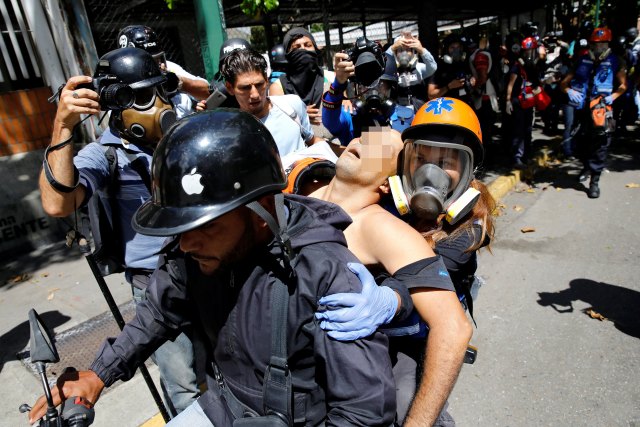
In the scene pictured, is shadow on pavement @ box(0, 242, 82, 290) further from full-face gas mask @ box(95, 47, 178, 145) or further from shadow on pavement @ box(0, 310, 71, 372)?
full-face gas mask @ box(95, 47, 178, 145)

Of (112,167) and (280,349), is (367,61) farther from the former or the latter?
(280,349)

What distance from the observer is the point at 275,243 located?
4.78ft

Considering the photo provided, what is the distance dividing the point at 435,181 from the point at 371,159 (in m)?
0.30

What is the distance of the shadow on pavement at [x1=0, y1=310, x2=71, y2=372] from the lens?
3881mm

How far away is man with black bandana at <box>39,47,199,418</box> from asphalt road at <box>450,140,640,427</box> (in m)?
2.19

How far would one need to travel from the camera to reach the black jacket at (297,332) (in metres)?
1.32

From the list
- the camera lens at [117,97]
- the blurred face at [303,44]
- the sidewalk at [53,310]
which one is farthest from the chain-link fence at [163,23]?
the camera lens at [117,97]

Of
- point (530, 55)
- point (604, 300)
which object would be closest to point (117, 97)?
point (604, 300)

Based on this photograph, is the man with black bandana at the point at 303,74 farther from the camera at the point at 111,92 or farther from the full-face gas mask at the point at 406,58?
the camera at the point at 111,92

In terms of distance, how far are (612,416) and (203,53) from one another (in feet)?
13.4

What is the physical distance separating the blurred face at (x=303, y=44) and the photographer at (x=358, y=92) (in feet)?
3.27

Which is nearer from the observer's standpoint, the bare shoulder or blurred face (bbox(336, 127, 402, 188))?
the bare shoulder

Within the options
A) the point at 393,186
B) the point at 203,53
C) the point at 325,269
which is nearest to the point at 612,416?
the point at 393,186

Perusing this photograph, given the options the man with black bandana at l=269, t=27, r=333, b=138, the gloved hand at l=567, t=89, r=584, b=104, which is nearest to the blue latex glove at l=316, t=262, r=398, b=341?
the man with black bandana at l=269, t=27, r=333, b=138
